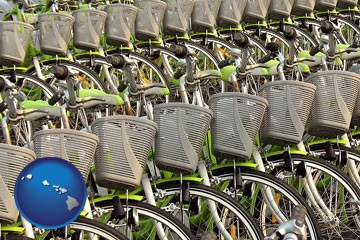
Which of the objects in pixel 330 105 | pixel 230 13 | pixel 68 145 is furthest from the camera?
pixel 230 13

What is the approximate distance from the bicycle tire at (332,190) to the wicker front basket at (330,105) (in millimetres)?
317

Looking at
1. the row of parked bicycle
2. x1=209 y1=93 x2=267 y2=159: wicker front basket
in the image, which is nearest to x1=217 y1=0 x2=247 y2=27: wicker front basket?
the row of parked bicycle

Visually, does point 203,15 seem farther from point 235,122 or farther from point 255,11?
point 235,122

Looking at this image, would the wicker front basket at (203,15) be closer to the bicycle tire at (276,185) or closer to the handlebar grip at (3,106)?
the bicycle tire at (276,185)

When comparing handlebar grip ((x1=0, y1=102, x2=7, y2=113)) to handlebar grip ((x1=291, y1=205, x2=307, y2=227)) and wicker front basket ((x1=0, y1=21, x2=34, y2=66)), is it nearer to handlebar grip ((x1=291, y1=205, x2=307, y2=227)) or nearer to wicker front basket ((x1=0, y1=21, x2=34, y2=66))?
wicker front basket ((x1=0, y1=21, x2=34, y2=66))

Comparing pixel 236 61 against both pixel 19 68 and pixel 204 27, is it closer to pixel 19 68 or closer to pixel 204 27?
pixel 19 68

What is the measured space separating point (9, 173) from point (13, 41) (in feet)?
11.0

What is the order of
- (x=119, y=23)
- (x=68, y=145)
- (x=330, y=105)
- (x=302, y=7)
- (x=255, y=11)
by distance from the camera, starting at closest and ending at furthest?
1. (x=68, y=145)
2. (x=330, y=105)
3. (x=119, y=23)
4. (x=255, y=11)
5. (x=302, y=7)

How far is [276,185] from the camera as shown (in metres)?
6.36

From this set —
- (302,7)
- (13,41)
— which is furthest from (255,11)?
(13,41)

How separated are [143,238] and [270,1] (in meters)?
5.42

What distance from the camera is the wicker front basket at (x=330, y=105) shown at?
6.90 metres

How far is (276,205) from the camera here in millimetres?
6430

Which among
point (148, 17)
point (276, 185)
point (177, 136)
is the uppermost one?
point (177, 136)
